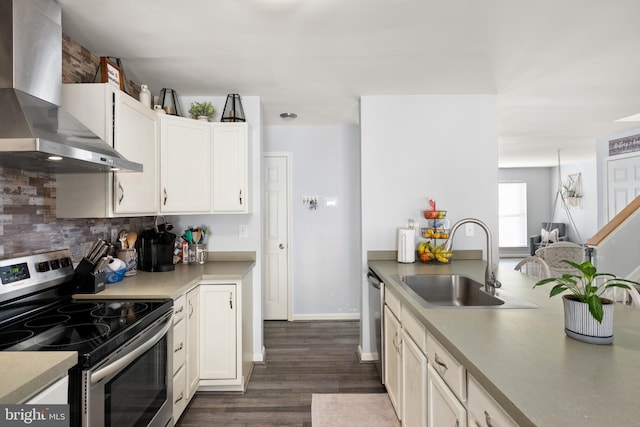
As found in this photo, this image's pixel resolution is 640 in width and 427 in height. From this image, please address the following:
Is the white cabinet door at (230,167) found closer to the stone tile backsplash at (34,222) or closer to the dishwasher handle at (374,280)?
the stone tile backsplash at (34,222)

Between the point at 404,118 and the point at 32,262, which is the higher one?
the point at 404,118

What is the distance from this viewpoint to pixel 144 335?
5.22 ft

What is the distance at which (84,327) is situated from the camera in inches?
57.8

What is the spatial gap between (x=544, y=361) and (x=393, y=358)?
1.31 metres

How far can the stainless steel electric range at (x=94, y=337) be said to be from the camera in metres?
1.25

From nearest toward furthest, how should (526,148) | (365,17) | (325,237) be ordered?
(365,17), (325,237), (526,148)

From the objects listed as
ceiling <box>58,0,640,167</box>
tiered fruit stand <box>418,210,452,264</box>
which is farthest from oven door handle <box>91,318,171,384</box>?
tiered fruit stand <box>418,210,452,264</box>

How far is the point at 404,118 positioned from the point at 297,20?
1511mm

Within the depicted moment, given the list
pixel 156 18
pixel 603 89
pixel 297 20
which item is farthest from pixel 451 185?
pixel 156 18

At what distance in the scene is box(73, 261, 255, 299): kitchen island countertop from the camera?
6.26 feet

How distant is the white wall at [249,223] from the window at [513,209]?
8305mm

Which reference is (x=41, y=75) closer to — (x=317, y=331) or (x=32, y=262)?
(x=32, y=262)

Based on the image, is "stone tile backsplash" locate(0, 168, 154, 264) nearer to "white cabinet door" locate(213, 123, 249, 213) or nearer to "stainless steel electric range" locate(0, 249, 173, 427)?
"stainless steel electric range" locate(0, 249, 173, 427)


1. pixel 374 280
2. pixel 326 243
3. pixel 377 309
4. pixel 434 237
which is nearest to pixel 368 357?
pixel 377 309
